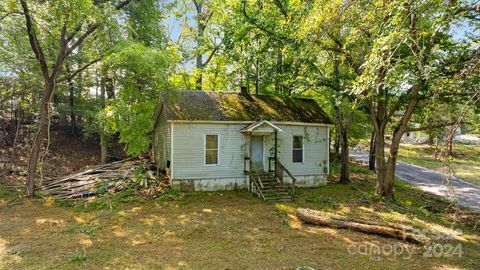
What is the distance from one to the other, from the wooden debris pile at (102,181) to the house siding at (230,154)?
1393 millimetres

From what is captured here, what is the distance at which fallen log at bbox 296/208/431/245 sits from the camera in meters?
8.18

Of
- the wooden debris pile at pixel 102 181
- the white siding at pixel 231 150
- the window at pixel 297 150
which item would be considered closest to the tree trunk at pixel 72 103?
the wooden debris pile at pixel 102 181

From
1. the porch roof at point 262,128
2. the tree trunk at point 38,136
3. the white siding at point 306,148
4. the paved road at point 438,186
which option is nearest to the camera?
the tree trunk at point 38,136

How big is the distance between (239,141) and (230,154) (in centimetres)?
75

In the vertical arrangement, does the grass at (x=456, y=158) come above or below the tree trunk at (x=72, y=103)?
below

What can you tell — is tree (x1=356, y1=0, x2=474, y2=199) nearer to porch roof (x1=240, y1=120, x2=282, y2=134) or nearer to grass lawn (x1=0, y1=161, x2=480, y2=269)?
grass lawn (x1=0, y1=161, x2=480, y2=269)

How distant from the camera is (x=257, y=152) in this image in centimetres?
1448

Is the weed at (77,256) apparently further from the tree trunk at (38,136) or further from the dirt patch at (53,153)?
the dirt patch at (53,153)

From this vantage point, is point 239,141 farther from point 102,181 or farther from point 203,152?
point 102,181

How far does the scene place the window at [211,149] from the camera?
531 inches

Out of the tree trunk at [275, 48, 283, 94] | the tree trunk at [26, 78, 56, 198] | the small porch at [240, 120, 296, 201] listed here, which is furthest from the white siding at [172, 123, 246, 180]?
the tree trunk at [26, 78, 56, 198]

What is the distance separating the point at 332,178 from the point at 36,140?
51.1 feet

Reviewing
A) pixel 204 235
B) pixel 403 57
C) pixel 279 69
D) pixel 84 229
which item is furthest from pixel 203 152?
pixel 403 57

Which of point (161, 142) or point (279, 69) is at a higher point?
point (279, 69)
